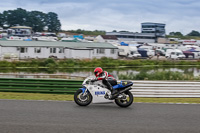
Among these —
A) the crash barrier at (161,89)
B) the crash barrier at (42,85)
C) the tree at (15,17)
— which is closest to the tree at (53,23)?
the tree at (15,17)

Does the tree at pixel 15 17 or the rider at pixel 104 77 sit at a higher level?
the tree at pixel 15 17

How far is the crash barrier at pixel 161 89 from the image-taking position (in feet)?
48.6

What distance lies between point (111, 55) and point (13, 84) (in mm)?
45696

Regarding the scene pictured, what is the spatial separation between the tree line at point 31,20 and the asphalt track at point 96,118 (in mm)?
147057

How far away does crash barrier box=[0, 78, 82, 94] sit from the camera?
1530 cm

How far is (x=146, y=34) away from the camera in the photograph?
12619cm

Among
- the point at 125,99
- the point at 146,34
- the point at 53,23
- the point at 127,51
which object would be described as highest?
the point at 53,23

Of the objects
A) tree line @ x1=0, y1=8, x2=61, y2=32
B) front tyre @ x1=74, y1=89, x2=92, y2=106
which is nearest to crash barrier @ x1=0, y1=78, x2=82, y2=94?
front tyre @ x1=74, y1=89, x2=92, y2=106

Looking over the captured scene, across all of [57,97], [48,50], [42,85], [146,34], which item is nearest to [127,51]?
[48,50]

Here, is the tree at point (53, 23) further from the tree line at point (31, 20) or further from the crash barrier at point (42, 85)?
the crash barrier at point (42, 85)

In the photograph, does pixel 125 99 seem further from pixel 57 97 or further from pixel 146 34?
pixel 146 34

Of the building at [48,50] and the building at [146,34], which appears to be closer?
the building at [48,50]

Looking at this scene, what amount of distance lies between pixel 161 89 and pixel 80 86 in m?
3.72

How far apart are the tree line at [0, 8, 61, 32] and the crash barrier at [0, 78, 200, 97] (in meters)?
142
